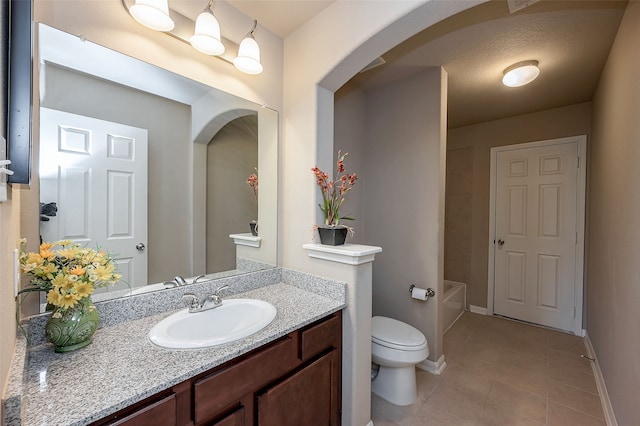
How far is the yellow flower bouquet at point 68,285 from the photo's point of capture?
0.85m

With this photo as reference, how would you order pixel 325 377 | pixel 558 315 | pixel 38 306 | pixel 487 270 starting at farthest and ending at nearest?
pixel 487 270, pixel 558 315, pixel 325 377, pixel 38 306

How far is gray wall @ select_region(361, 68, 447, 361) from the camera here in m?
2.20

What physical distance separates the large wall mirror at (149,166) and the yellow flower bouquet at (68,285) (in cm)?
22

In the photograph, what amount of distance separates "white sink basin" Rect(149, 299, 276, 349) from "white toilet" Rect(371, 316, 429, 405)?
0.95 meters

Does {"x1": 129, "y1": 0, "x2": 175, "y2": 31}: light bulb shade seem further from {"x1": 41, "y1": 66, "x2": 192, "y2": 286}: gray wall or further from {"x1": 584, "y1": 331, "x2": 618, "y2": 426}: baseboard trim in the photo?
{"x1": 584, "y1": 331, "x2": 618, "y2": 426}: baseboard trim

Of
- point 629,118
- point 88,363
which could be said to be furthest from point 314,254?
point 629,118

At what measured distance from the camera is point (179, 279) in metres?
1.38

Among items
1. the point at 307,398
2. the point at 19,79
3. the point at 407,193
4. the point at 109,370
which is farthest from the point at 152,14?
the point at 407,193

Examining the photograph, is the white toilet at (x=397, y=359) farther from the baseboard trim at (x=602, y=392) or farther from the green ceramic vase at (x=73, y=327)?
the green ceramic vase at (x=73, y=327)

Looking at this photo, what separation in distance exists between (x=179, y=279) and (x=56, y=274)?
0.52m

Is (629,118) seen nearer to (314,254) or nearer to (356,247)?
(356,247)

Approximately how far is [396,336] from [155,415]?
1502 mm

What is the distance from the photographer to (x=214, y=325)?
1289 millimetres

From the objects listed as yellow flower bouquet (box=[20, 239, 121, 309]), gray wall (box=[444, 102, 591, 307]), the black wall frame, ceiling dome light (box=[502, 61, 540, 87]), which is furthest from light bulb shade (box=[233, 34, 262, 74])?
gray wall (box=[444, 102, 591, 307])
